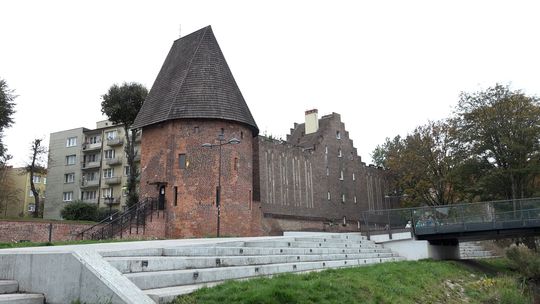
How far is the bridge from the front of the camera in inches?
957

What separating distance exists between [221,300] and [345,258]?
11.3 m

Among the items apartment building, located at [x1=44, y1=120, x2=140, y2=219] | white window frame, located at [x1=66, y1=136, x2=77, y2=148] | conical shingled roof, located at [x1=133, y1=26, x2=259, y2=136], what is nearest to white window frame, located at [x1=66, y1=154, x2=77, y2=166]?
apartment building, located at [x1=44, y1=120, x2=140, y2=219]

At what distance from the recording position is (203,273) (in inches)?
374

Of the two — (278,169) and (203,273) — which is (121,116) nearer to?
(278,169)

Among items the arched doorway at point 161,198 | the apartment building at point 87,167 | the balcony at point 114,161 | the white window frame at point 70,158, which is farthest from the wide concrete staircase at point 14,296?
the white window frame at point 70,158

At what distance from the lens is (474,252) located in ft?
122

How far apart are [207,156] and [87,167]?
35643mm

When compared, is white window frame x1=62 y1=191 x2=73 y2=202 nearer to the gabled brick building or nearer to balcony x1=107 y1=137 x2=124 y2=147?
balcony x1=107 y1=137 x2=124 y2=147

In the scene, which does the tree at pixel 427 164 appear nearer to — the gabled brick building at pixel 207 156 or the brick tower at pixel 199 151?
the gabled brick building at pixel 207 156

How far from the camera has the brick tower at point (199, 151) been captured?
3259 centimetres

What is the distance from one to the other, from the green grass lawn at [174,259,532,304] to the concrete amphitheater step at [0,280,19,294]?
2.86m

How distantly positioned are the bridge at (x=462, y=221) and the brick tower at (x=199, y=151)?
10564 mm

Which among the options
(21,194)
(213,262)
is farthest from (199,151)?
(21,194)

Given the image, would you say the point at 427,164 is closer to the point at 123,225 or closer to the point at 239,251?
the point at 123,225
